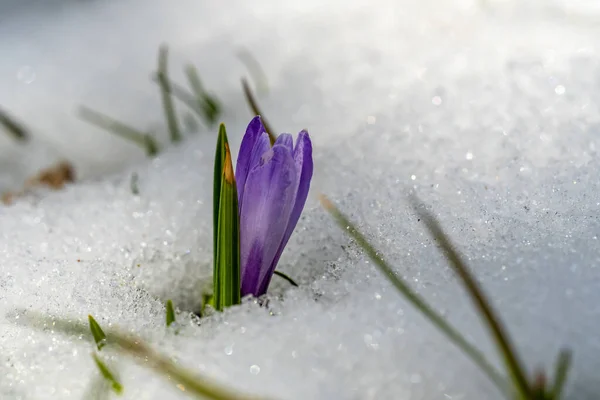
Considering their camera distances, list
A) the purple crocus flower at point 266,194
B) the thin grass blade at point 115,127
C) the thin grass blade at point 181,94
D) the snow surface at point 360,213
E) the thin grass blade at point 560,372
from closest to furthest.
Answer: the thin grass blade at point 560,372 < the snow surface at point 360,213 < the purple crocus flower at point 266,194 < the thin grass blade at point 115,127 < the thin grass blade at point 181,94

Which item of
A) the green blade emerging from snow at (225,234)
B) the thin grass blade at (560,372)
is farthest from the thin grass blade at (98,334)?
the thin grass blade at (560,372)

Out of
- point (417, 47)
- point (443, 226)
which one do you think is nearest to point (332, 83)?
point (417, 47)

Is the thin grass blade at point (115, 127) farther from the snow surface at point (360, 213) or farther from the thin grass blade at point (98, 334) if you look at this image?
the thin grass blade at point (98, 334)

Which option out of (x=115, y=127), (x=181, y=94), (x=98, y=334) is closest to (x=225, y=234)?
(x=98, y=334)

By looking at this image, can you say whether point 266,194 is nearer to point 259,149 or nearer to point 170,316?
point 259,149

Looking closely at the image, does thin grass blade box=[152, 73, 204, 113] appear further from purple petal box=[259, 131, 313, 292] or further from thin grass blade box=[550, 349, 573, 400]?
thin grass blade box=[550, 349, 573, 400]

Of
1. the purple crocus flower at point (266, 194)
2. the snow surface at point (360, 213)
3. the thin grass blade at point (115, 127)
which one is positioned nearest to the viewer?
the snow surface at point (360, 213)
